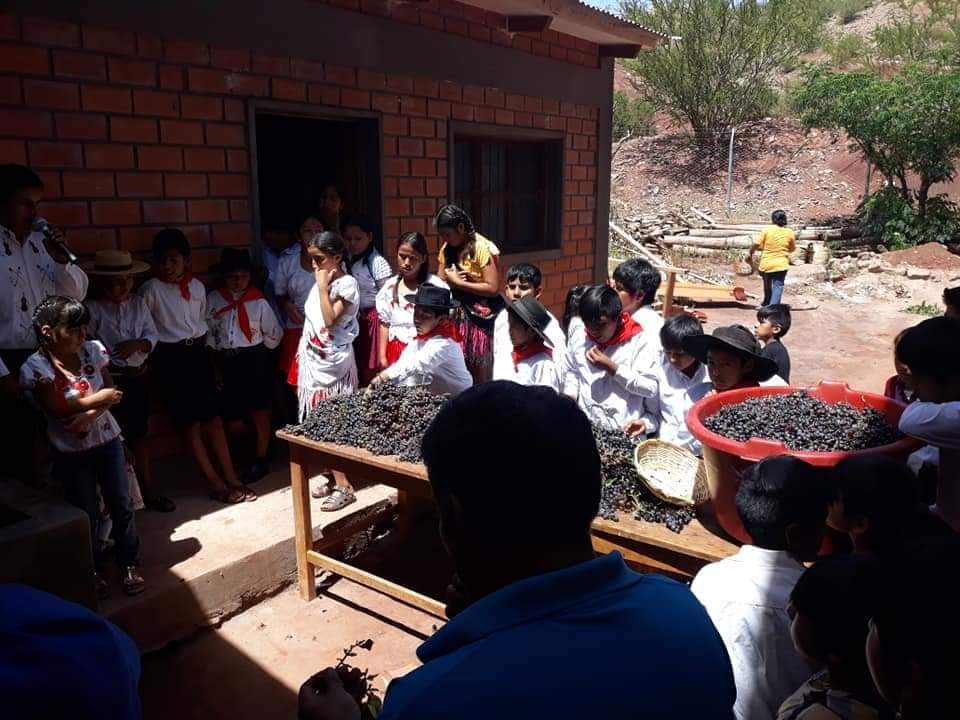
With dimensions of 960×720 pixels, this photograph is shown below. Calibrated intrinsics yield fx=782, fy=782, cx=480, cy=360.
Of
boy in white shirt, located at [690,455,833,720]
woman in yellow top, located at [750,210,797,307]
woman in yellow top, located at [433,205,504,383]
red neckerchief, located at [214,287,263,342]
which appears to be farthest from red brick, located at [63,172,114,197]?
woman in yellow top, located at [750,210,797,307]

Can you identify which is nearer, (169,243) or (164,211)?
(169,243)

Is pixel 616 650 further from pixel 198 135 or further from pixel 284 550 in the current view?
pixel 198 135

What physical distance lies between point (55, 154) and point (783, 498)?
388 centimetres

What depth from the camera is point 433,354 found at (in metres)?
4.25

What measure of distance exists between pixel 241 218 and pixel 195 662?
8.75ft

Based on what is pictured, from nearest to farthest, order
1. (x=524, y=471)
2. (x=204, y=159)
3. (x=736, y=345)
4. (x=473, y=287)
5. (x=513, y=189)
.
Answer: (x=524, y=471) < (x=736, y=345) < (x=204, y=159) < (x=473, y=287) < (x=513, y=189)

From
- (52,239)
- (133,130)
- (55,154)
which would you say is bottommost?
(52,239)

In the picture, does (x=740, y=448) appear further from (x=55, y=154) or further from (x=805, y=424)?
(x=55, y=154)

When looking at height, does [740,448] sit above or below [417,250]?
below

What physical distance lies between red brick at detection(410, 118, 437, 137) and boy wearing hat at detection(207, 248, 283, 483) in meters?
1.80

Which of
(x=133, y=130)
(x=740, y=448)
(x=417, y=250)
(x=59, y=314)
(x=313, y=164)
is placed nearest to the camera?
(x=740, y=448)

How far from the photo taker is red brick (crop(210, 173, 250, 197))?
4801 millimetres

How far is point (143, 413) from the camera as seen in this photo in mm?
4367

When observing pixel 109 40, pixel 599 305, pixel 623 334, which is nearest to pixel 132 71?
pixel 109 40
